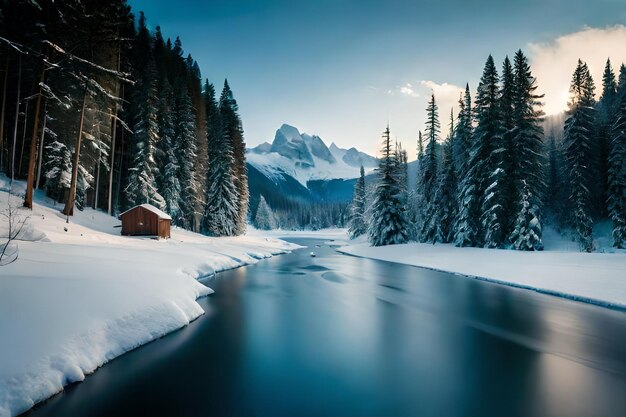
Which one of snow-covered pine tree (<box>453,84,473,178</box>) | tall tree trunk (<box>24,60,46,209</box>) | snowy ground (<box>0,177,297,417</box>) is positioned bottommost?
snowy ground (<box>0,177,297,417</box>)

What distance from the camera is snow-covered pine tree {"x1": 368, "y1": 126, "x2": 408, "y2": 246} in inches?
1607

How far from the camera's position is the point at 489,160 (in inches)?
1145

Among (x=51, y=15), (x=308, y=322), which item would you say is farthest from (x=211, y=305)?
(x=51, y=15)

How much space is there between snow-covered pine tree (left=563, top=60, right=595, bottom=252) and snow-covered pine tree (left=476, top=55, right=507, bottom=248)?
600 cm

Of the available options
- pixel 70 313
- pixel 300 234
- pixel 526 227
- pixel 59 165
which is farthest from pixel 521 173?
pixel 300 234

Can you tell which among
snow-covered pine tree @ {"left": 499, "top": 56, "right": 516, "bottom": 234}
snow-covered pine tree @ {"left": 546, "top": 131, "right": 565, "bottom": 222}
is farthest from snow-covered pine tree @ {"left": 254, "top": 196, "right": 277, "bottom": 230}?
snow-covered pine tree @ {"left": 499, "top": 56, "right": 516, "bottom": 234}

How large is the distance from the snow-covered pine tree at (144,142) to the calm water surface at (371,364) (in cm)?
2187

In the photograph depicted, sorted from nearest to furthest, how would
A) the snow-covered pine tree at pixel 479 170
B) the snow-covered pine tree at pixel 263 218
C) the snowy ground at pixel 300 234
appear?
the snow-covered pine tree at pixel 479 170
the snowy ground at pixel 300 234
the snow-covered pine tree at pixel 263 218

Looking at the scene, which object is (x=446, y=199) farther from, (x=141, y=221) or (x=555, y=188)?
(x=141, y=221)

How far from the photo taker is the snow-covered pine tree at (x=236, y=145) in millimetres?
46938

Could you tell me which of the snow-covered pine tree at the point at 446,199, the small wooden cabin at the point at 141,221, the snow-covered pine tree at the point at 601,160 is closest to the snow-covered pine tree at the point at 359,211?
the snow-covered pine tree at the point at 446,199

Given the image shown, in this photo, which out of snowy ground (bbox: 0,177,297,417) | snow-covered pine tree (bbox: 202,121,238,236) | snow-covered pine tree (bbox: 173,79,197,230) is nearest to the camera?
A: snowy ground (bbox: 0,177,297,417)

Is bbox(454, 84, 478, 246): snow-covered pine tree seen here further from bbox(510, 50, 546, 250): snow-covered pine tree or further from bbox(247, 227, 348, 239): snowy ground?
bbox(247, 227, 348, 239): snowy ground

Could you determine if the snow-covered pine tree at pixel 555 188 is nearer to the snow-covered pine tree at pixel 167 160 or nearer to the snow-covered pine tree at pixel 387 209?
the snow-covered pine tree at pixel 387 209
